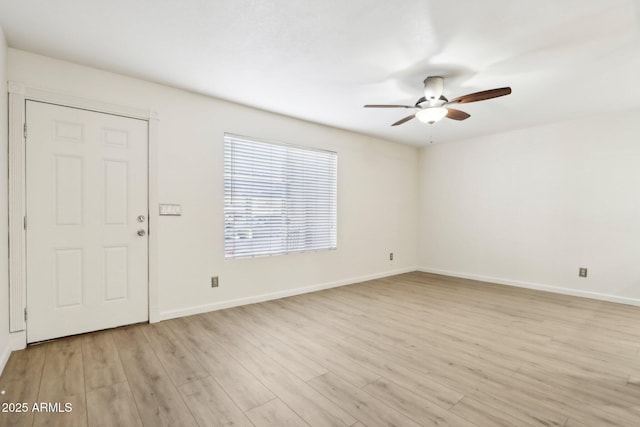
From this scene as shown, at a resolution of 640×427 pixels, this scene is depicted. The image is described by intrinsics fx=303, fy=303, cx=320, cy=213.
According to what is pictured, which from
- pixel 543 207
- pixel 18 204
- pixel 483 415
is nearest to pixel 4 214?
pixel 18 204

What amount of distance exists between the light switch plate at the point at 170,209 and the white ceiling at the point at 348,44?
1306 millimetres

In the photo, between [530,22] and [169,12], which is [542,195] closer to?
[530,22]

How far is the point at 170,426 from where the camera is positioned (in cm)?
165

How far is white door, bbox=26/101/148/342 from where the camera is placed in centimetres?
264

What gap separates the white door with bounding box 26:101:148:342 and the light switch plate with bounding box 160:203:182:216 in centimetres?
16

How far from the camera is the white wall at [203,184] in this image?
9.62 feet

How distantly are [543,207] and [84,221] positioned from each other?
601 centimetres

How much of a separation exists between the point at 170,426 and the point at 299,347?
119cm

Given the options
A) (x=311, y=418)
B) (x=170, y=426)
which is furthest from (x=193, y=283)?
(x=311, y=418)

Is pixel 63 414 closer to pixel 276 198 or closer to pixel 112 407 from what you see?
pixel 112 407

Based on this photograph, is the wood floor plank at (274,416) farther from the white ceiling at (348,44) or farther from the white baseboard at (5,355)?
the white ceiling at (348,44)

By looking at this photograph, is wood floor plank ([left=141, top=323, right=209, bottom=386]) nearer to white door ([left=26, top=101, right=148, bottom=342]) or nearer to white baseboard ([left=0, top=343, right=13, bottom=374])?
white door ([left=26, top=101, right=148, bottom=342])

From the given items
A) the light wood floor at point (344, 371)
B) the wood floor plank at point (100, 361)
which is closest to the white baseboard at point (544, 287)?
the light wood floor at point (344, 371)

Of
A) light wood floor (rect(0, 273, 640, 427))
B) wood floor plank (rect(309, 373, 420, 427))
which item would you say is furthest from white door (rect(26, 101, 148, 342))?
wood floor plank (rect(309, 373, 420, 427))
